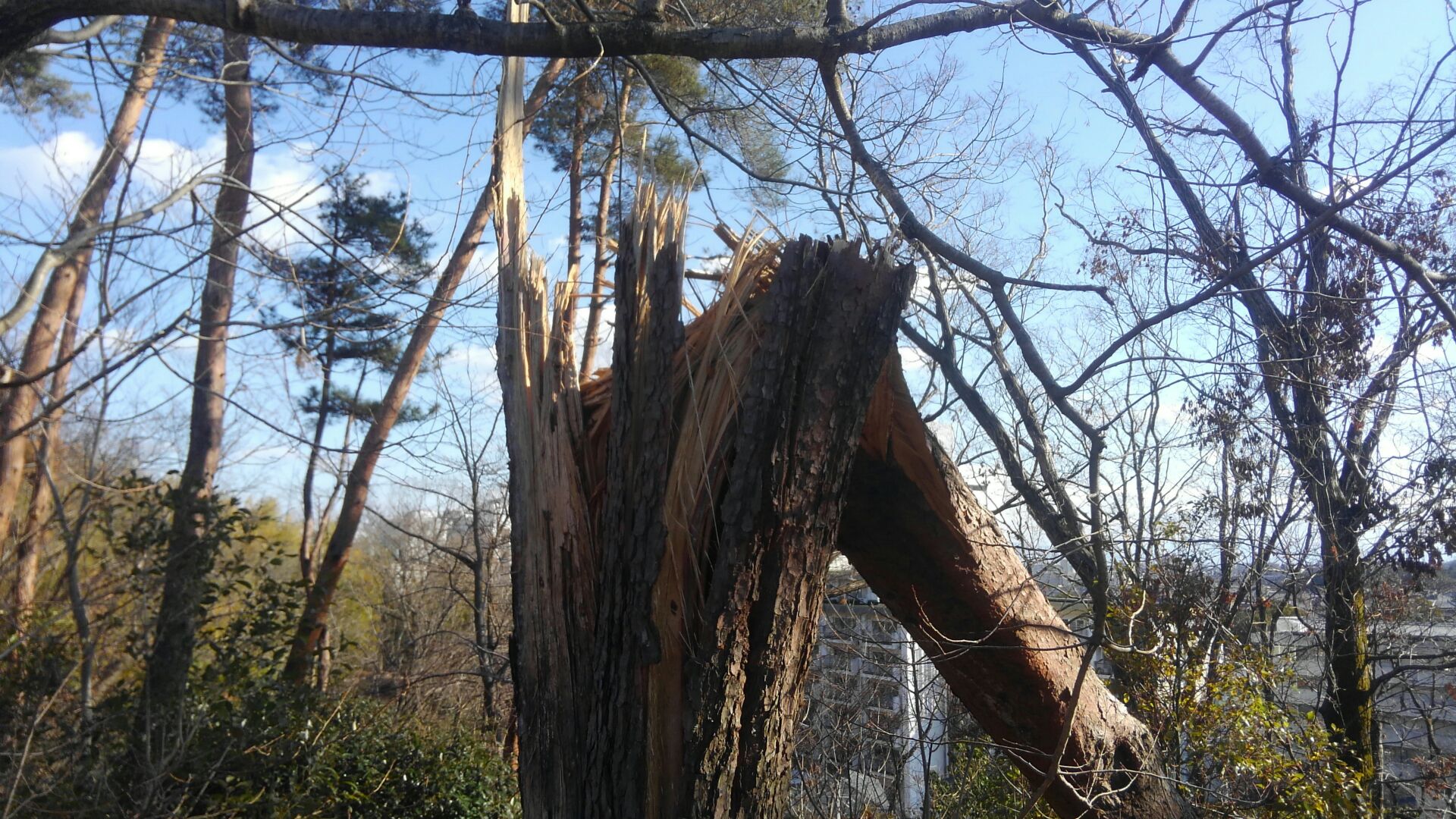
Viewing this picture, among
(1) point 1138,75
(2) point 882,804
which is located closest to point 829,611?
(2) point 882,804

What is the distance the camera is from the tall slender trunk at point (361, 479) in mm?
7754

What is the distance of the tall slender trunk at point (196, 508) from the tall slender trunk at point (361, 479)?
0.99 metres

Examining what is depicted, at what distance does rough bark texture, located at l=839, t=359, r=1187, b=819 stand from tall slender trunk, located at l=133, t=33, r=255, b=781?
3.08 metres

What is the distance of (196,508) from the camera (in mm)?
6969

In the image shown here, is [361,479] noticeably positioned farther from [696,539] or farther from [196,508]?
[696,539]

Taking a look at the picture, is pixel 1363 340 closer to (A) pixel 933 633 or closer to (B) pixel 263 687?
(A) pixel 933 633

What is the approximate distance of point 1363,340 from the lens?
557cm

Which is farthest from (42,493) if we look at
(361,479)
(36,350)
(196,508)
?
(196,508)

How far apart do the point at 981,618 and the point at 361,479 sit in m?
8.73

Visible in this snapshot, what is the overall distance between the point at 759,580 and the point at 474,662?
9431 mm

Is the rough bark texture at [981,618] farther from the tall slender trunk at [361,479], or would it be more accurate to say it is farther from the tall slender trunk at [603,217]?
the tall slender trunk at [361,479]

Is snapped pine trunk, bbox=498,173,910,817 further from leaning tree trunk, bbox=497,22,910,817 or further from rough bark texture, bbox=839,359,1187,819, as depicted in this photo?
rough bark texture, bbox=839,359,1187,819

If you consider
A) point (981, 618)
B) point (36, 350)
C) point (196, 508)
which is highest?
point (36, 350)

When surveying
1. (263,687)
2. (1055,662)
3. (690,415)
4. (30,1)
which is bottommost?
(263,687)
